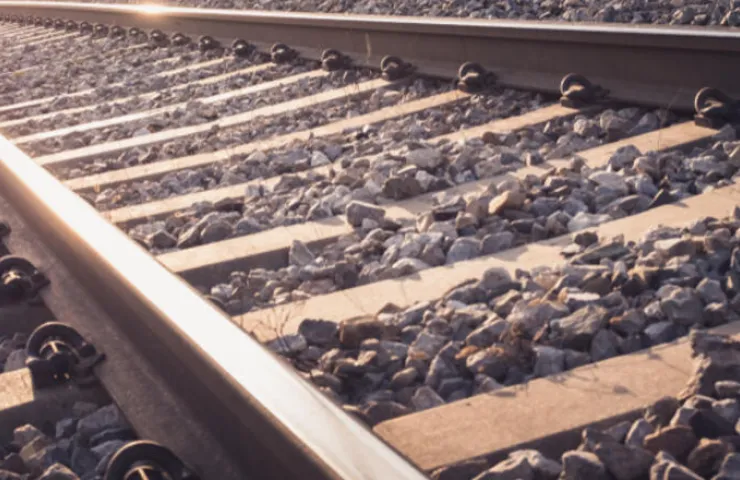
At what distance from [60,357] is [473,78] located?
337cm

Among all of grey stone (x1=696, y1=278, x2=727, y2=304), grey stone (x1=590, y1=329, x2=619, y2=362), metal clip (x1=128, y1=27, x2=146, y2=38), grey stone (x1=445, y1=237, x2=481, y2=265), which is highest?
grey stone (x1=696, y1=278, x2=727, y2=304)

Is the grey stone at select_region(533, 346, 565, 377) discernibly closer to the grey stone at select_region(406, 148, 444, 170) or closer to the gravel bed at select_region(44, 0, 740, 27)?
the grey stone at select_region(406, 148, 444, 170)

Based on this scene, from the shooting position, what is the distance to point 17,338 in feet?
10.7

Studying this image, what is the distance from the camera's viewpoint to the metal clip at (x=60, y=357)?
2.76 m

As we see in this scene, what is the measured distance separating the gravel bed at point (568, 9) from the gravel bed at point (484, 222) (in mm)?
2960

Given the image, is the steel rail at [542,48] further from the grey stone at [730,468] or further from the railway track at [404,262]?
the grey stone at [730,468]

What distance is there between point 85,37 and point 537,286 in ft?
30.2

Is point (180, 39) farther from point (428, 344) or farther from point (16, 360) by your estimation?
point (428, 344)

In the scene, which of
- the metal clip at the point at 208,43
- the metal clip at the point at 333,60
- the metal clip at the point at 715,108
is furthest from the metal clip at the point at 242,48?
the metal clip at the point at 715,108

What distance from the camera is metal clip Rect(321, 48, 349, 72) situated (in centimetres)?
702

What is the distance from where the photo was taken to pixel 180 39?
9.54 metres

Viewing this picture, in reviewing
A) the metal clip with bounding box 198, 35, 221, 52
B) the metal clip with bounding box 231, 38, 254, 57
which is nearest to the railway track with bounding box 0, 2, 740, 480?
the metal clip with bounding box 231, 38, 254, 57

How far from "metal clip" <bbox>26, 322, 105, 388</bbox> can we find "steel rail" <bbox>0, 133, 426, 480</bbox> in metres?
0.04

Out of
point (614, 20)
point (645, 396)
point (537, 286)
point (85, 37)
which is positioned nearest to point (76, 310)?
point (537, 286)
